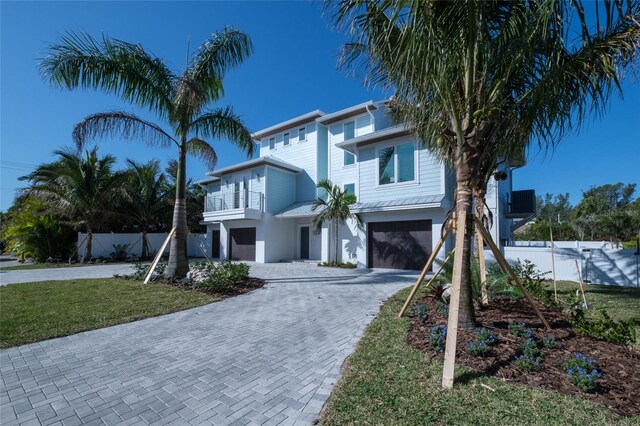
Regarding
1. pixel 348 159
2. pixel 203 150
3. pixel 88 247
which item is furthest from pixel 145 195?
pixel 348 159

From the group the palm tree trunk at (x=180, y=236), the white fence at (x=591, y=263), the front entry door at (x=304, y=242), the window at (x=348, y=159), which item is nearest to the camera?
the palm tree trunk at (x=180, y=236)

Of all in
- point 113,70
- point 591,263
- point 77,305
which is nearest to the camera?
point 77,305

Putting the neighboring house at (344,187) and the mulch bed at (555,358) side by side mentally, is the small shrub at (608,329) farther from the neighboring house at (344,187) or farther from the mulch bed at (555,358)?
the neighboring house at (344,187)

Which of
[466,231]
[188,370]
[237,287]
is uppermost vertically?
[466,231]

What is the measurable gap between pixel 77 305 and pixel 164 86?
6.91 m

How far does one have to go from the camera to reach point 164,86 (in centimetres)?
961

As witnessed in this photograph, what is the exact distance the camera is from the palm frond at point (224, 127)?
412 inches

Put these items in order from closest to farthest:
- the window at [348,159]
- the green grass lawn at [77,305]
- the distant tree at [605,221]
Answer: the green grass lawn at [77,305]
the window at [348,159]
the distant tree at [605,221]

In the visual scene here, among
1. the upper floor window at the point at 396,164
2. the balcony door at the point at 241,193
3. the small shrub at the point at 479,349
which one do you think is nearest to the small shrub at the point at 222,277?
the small shrub at the point at 479,349

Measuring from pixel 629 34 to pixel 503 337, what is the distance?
181 inches

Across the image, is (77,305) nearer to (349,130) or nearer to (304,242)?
(304,242)

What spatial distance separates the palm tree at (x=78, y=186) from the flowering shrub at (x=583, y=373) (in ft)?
72.6

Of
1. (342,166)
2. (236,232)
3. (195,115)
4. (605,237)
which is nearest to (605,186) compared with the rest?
(605,237)

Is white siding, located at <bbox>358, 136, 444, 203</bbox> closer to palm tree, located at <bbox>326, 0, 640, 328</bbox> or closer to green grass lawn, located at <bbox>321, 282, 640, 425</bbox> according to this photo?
palm tree, located at <bbox>326, 0, 640, 328</bbox>
